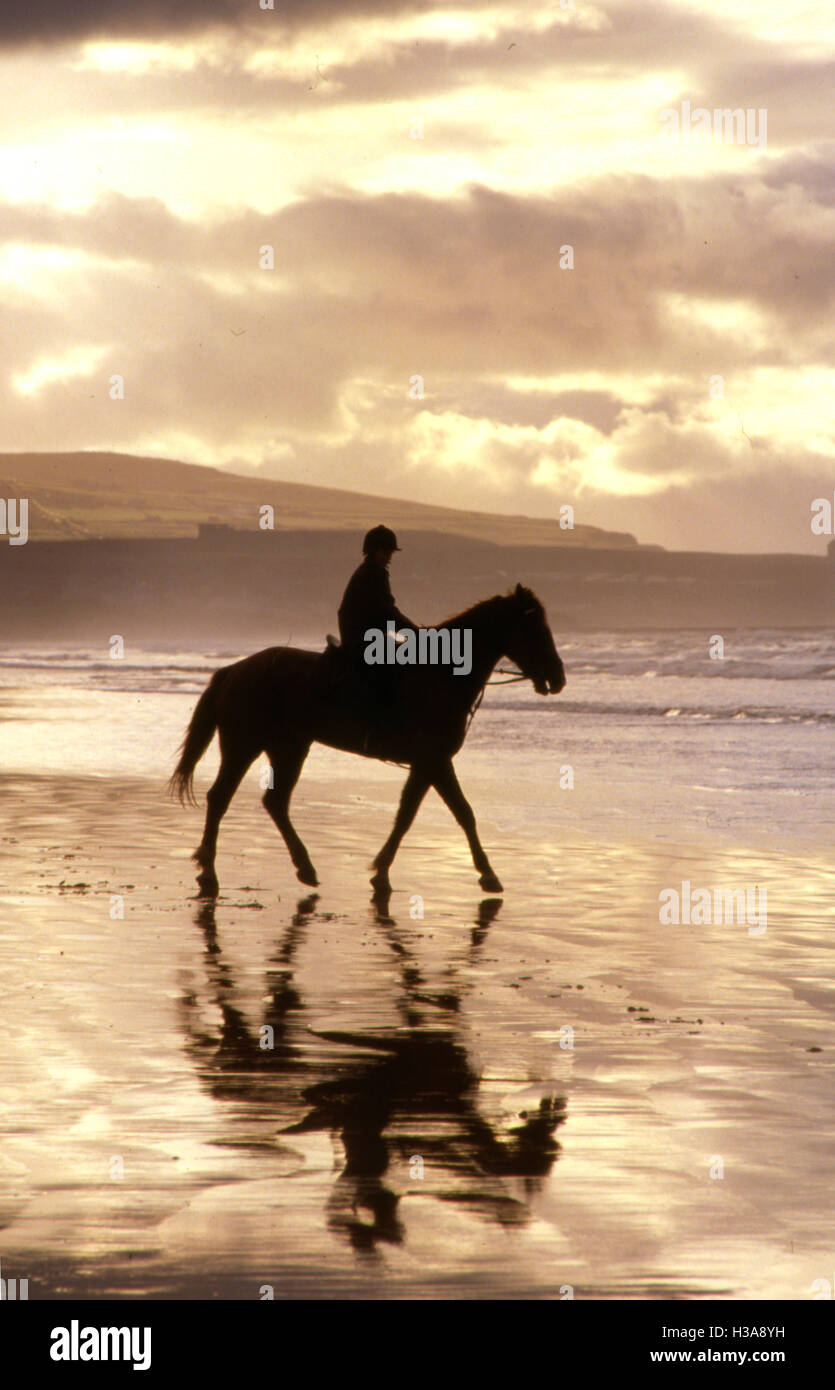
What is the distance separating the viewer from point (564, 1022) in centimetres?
746

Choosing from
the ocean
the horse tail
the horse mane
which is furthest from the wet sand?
the ocean

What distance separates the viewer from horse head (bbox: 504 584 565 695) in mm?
11359

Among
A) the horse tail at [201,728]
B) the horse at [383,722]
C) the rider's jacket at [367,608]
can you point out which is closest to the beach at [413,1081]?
the horse at [383,722]

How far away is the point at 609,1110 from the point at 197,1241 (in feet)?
6.18

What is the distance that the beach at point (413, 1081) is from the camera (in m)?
4.48

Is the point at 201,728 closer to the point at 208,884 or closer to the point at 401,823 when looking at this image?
the point at 208,884

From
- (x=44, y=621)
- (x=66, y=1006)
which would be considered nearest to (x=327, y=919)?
(x=66, y=1006)

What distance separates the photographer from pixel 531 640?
11.4 metres

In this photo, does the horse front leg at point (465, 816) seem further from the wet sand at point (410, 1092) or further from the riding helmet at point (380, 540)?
the riding helmet at point (380, 540)

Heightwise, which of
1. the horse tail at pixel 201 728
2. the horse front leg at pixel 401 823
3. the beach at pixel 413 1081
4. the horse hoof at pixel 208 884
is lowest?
the beach at pixel 413 1081

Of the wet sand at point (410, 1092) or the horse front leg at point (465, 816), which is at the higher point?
the horse front leg at point (465, 816)

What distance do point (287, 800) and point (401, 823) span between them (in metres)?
0.80

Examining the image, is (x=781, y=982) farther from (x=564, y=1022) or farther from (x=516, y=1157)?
(x=516, y=1157)

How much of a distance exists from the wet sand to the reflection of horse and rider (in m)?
0.54
